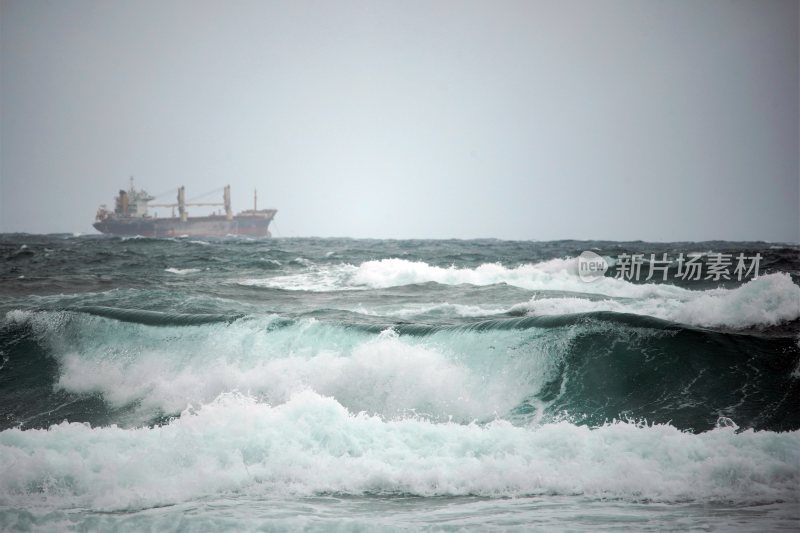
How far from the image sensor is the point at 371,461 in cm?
584

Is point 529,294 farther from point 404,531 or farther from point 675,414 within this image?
point 404,531

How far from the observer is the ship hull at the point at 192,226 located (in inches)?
3442

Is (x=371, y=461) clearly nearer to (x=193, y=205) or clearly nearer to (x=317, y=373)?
(x=317, y=373)

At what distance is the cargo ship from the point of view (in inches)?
3442

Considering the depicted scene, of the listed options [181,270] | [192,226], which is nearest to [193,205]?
[192,226]

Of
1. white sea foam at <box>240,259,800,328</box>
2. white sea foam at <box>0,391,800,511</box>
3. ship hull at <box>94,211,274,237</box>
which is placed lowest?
white sea foam at <box>0,391,800,511</box>

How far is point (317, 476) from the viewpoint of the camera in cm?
561

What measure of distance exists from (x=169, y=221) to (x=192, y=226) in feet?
11.8

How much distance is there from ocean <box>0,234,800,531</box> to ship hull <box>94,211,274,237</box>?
77903mm

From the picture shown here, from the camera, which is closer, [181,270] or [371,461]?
[371,461]
